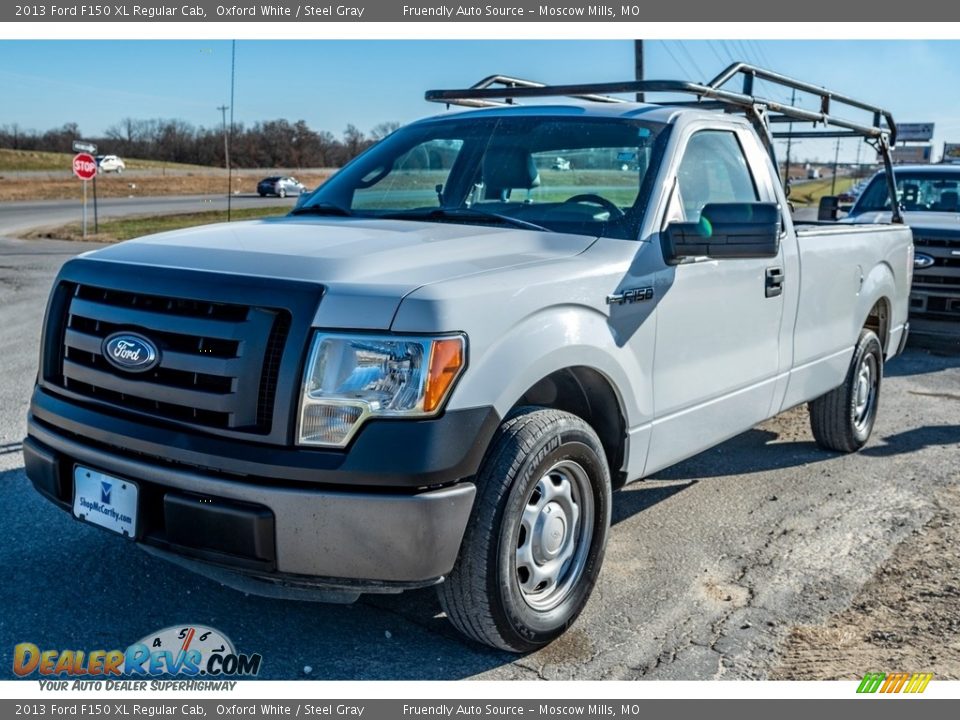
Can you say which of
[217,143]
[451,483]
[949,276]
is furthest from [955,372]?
[217,143]

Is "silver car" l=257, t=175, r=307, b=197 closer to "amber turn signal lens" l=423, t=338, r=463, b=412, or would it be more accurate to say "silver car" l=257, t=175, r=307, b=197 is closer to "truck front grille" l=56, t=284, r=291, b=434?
Answer: "truck front grille" l=56, t=284, r=291, b=434

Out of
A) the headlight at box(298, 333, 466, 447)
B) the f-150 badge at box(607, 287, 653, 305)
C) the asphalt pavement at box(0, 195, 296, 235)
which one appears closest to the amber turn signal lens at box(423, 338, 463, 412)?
the headlight at box(298, 333, 466, 447)

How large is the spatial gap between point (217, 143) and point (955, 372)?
68588 mm

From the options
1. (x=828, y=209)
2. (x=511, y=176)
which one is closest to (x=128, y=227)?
(x=828, y=209)

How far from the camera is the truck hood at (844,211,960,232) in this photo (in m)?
10.0

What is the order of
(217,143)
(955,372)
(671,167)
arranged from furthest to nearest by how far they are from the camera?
1. (217,143)
2. (955,372)
3. (671,167)

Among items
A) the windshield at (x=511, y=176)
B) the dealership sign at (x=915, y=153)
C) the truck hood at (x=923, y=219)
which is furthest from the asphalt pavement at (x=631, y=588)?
the dealership sign at (x=915, y=153)

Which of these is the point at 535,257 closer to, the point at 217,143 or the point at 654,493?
the point at 654,493

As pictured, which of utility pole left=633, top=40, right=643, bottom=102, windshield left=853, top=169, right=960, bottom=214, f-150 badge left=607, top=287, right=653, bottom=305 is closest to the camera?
f-150 badge left=607, top=287, right=653, bottom=305

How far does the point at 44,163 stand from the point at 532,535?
285 feet

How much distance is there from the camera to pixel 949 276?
9.84m

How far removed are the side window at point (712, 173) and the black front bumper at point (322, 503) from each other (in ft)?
5.82

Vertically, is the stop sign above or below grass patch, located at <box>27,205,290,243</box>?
above
